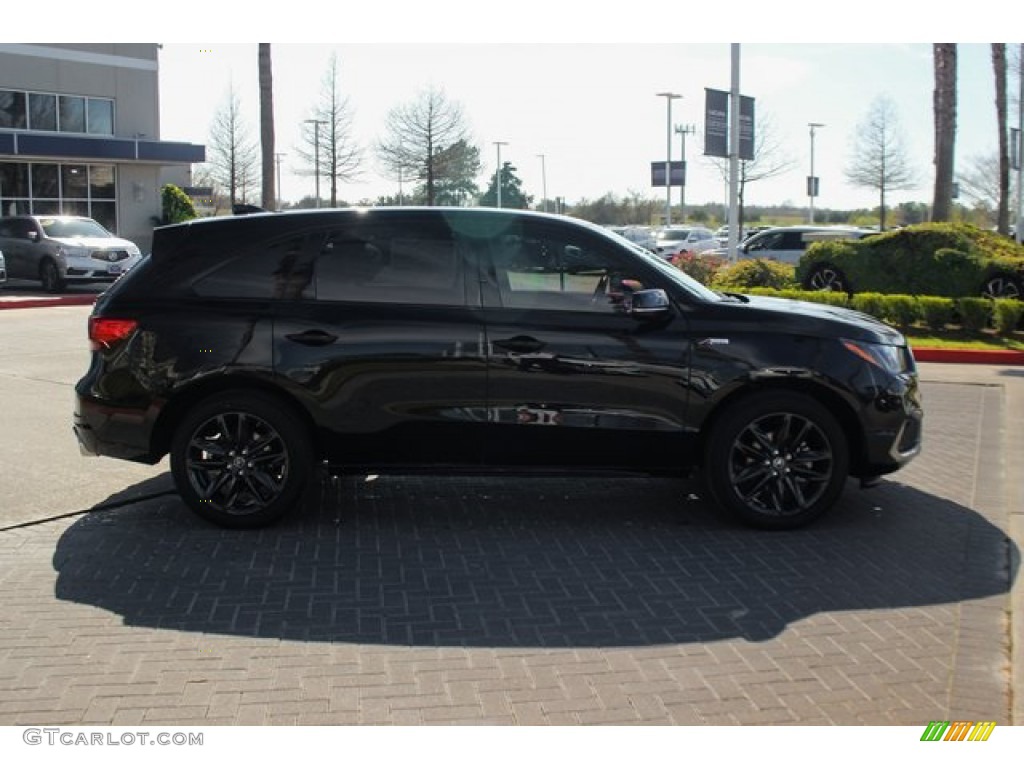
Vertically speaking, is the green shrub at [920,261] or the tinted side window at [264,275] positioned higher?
the green shrub at [920,261]

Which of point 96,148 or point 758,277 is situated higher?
point 96,148

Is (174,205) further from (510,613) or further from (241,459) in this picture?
(510,613)

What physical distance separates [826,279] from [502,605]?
14.3 metres

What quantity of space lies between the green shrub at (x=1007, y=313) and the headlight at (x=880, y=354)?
10.3 metres

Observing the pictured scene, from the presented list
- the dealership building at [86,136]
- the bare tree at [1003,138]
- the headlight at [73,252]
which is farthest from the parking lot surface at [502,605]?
the bare tree at [1003,138]

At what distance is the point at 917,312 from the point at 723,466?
37.0ft

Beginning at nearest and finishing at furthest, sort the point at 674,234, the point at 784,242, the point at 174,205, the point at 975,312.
Result: 1. the point at 975,312
2. the point at 784,242
3. the point at 174,205
4. the point at 674,234

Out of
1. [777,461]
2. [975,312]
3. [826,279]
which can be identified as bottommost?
[777,461]

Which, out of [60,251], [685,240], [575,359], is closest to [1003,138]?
[685,240]

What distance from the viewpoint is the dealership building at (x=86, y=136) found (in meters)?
33.5

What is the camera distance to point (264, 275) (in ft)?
20.5

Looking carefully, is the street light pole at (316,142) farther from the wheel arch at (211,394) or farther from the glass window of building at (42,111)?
the wheel arch at (211,394)

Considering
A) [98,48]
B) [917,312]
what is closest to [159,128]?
[98,48]

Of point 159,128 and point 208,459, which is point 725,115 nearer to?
point 208,459
